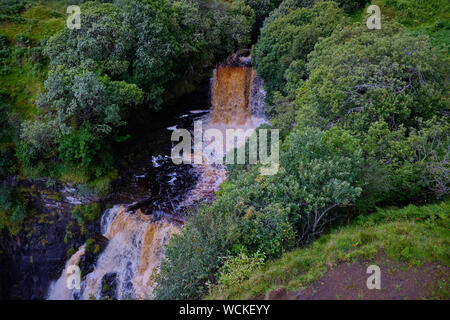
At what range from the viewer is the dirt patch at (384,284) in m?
6.26

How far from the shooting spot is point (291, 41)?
1839cm

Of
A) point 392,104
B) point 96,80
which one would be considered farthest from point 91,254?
point 392,104

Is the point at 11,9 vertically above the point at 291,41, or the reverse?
the point at 11,9

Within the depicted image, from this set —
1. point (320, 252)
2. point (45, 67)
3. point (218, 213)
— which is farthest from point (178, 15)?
point (320, 252)

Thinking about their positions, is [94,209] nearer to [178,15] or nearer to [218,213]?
[218,213]

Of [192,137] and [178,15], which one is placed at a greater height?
[178,15]

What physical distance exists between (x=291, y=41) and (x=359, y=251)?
1505cm

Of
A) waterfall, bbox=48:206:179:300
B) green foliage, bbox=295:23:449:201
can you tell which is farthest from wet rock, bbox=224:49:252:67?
waterfall, bbox=48:206:179:300

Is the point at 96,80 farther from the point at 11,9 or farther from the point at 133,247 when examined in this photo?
the point at 11,9

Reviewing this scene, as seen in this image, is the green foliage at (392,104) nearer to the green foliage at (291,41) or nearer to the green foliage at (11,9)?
the green foliage at (291,41)

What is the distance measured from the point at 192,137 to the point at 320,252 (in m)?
14.3

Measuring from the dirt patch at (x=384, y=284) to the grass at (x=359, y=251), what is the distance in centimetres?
17

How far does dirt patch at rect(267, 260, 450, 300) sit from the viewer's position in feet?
20.5

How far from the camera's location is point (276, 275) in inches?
279
